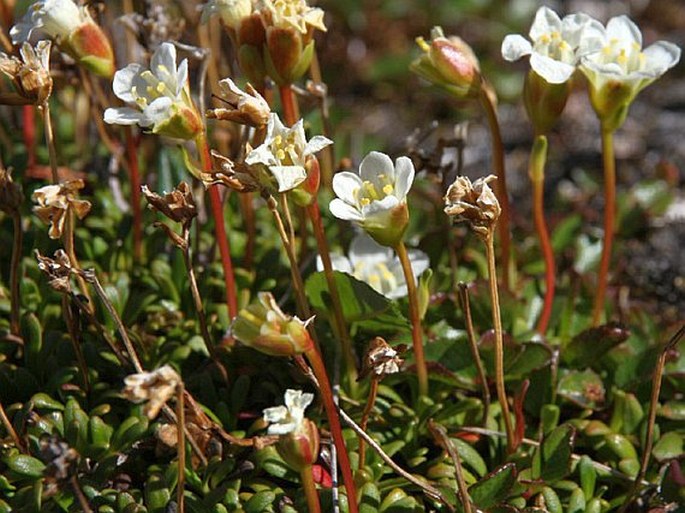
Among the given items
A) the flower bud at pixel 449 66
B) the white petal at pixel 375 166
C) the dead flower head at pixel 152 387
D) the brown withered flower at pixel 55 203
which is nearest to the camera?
the dead flower head at pixel 152 387

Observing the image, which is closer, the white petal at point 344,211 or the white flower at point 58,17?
the white petal at point 344,211

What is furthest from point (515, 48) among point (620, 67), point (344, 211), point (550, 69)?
point (344, 211)

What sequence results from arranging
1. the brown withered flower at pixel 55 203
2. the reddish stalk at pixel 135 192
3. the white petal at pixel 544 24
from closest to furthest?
the brown withered flower at pixel 55 203 < the white petal at pixel 544 24 < the reddish stalk at pixel 135 192

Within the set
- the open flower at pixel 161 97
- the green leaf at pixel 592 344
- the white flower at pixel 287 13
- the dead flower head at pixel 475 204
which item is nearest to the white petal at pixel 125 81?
the open flower at pixel 161 97

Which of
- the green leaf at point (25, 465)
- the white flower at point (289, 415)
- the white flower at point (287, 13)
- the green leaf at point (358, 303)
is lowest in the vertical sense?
the green leaf at point (25, 465)

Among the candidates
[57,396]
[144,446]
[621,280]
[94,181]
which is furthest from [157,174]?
[621,280]

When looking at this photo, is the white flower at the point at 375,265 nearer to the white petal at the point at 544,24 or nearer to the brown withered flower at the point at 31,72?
the white petal at the point at 544,24
